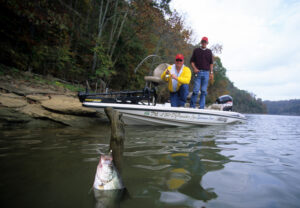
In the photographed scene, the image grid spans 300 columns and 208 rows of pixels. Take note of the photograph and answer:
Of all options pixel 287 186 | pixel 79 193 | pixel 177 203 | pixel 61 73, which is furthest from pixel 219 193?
pixel 61 73

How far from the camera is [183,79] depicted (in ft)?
17.1

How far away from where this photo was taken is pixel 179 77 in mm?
5258

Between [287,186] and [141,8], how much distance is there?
1133 centimetres

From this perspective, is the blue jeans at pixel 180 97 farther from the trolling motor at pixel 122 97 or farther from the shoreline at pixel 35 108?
the shoreline at pixel 35 108

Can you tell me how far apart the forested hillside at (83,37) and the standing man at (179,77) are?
15.3 feet

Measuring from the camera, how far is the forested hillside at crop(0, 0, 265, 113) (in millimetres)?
6328

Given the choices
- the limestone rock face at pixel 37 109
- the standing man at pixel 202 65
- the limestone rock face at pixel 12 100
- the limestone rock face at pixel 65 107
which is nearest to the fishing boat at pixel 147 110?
the limestone rock face at pixel 65 107

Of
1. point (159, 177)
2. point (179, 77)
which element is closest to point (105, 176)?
point (159, 177)

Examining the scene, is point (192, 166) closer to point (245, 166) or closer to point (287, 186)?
point (245, 166)

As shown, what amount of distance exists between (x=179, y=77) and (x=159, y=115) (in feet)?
4.44

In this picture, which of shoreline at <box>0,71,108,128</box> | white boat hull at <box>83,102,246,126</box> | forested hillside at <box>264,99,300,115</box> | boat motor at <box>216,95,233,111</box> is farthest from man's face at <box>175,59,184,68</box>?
forested hillside at <box>264,99,300,115</box>

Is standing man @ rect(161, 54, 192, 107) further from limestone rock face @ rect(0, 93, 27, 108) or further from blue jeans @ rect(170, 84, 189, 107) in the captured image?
limestone rock face @ rect(0, 93, 27, 108)

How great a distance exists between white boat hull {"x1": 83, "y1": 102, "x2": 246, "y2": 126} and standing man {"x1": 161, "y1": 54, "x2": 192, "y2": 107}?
2.06ft

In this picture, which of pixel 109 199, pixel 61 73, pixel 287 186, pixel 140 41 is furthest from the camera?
pixel 140 41
